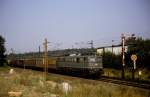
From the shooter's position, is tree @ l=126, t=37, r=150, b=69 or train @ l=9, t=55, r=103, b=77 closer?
train @ l=9, t=55, r=103, b=77

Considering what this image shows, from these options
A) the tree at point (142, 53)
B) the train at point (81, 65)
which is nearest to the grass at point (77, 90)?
the train at point (81, 65)

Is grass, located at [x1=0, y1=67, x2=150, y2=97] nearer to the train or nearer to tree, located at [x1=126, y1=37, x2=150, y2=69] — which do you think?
the train

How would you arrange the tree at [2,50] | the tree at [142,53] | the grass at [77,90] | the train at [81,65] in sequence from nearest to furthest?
the grass at [77,90]
the train at [81,65]
the tree at [142,53]
the tree at [2,50]

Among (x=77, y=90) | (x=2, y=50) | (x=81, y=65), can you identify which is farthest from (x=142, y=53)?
(x=2, y=50)

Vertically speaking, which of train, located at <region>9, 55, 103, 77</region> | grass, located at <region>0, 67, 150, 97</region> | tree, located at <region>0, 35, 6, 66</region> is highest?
tree, located at <region>0, 35, 6, 66</region>

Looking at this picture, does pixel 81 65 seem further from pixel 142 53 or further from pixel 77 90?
pixel 77 90

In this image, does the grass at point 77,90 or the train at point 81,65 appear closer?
the grass at point 77,90

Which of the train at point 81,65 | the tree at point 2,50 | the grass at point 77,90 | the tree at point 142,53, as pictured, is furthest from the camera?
the tree at point 2,50

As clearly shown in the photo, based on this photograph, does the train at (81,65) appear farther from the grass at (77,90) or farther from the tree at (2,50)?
the tree at (2,50)

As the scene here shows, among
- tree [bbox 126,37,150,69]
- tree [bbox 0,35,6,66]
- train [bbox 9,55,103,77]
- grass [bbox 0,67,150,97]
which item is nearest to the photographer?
grass [bbox 0,67,150,97]

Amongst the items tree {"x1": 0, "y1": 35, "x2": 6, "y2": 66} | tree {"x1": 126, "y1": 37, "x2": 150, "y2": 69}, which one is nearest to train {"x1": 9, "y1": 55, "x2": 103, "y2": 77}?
tree {"x1": 126, "y1": 37, "x2": 150, "y2": 69}

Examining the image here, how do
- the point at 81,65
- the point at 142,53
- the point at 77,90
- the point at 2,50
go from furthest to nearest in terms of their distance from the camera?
the point at 2,50, the point at 142,53, the point at 81,65, the point at 77,90

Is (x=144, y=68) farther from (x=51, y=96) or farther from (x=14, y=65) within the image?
(x=14, y=65)

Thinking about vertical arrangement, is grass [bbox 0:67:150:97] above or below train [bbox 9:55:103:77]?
below
